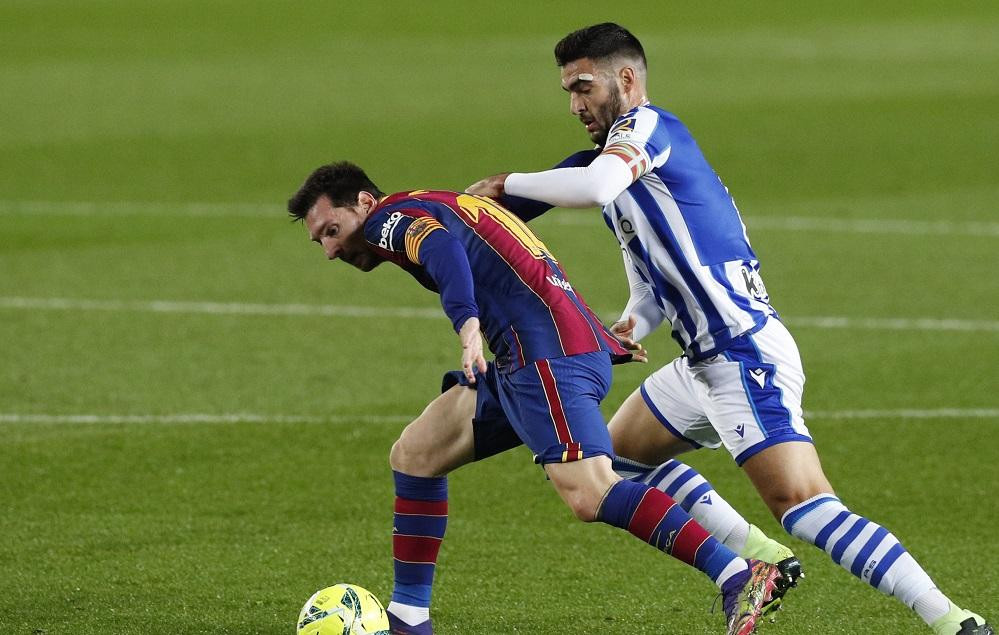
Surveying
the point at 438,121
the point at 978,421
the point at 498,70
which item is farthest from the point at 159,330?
the point at 498,70

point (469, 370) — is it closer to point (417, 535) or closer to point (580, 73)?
point (417, 535)

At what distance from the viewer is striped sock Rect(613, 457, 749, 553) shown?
21.6ft

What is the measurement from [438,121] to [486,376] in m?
19.6

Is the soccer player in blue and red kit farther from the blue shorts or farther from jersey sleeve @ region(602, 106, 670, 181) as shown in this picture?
jersey sleeve @ region(602, 106, 670, 181)

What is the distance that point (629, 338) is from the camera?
660 cm

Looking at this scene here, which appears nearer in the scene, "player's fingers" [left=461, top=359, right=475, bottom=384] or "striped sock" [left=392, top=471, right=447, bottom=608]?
"player's fingers" [left=461, top=359, right=475, bottom=384]

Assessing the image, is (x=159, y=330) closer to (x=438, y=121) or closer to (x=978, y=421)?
(x=978, y=421)

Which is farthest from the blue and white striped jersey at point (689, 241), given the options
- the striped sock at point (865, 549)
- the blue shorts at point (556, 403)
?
the striped sock at point (865, 549)

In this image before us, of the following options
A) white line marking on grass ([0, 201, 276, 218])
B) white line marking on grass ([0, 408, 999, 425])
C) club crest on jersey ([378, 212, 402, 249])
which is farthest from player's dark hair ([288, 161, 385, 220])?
white line marking on grass ([0, 201, 276, 218])

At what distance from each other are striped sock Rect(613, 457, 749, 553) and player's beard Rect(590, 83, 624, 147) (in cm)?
127

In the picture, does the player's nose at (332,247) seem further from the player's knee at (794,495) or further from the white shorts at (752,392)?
the player's knee at (794,495)

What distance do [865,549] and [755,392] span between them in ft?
2.25

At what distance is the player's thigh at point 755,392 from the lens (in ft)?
19.6

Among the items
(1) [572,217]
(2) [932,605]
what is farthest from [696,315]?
(1) [572,217]
